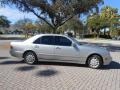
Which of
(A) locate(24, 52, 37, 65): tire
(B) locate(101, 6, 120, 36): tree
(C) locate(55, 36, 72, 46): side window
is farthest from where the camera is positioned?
(B) locate(101, 6, 120, 36): tree

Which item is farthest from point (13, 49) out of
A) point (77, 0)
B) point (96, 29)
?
point (96, 29)

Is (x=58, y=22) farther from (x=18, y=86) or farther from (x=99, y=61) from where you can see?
(x=18, y=86)

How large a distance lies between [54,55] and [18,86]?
5101mm

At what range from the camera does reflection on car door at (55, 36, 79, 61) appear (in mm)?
14547

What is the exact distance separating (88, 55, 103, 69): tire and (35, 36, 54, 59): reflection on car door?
5.75 feet

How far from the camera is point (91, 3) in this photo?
105 feet

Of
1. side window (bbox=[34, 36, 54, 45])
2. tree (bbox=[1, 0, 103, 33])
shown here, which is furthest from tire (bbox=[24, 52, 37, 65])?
tree (bbox=[1, 0, 103, 33])

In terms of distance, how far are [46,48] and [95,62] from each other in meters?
2.27

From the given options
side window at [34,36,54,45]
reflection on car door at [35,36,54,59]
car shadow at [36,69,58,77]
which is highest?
side window at [34,36,54,45]

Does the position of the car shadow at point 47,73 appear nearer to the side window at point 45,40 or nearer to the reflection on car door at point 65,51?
the reflection on car door at point 65,51

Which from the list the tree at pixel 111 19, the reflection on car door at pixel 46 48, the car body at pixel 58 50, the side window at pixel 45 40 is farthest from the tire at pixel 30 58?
the tree at pixel 111 19

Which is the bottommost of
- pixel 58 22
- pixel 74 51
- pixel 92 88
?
pixel 92 88

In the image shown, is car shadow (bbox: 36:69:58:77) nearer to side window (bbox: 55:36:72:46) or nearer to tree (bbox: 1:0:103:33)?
side window (bbox: 55:36:72:46)

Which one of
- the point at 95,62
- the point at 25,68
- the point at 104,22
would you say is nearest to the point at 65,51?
the point at 95,62
